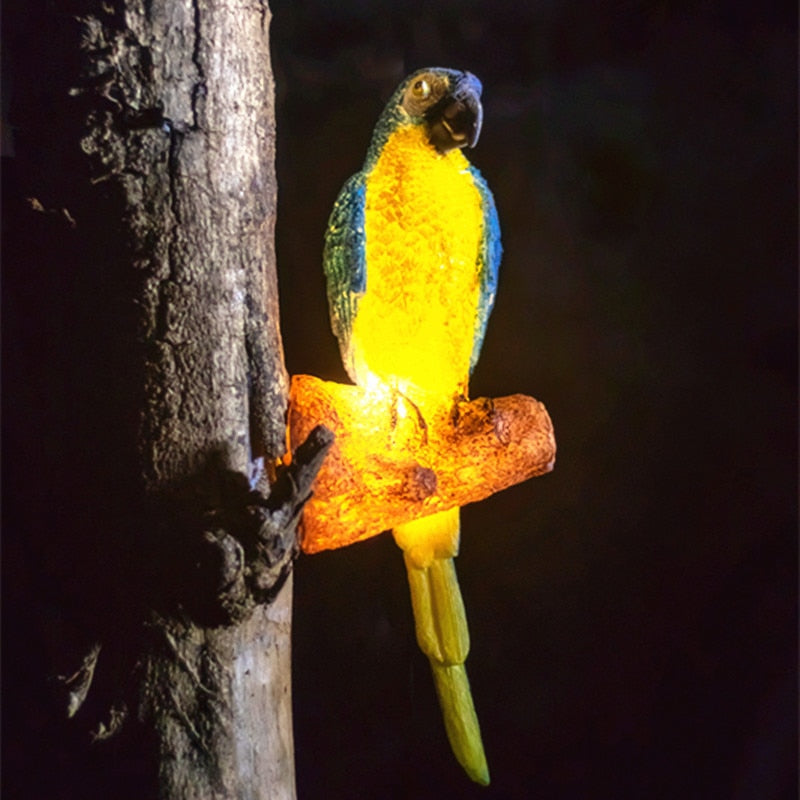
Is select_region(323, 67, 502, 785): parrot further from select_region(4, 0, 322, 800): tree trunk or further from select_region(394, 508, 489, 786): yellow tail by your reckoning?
select_region(4, 0, 322, 800): tree trunk

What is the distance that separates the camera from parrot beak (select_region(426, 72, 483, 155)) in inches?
36.2

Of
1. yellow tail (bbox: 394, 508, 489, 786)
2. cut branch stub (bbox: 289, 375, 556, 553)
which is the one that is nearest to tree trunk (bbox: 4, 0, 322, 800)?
cut branch stub (bbox: 289, 375, 556, 553)

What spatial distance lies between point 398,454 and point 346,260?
0.30 m

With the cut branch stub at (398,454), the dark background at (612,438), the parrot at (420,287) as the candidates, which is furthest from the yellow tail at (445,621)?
the dark background at (612,438)

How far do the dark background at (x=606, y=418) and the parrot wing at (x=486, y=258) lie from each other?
0.82 feet

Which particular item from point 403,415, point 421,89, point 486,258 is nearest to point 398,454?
point 403,415

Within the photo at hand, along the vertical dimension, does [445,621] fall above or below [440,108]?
below

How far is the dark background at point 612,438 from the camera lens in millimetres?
1263

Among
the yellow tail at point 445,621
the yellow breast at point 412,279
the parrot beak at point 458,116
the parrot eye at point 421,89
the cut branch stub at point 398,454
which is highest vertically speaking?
the parrot eye at point 421,89

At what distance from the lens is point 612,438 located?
138 centimetres

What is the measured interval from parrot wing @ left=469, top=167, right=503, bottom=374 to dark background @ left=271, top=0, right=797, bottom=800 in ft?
0.84

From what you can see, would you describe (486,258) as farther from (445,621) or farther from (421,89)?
(445,621)

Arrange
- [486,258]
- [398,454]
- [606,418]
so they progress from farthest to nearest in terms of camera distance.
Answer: [606,418], [486,258], [398,454]

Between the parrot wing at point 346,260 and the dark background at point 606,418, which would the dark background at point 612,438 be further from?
the parrot wing at point 346,260
